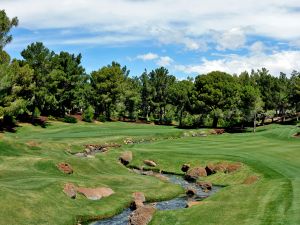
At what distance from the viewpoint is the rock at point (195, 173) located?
49.9 m

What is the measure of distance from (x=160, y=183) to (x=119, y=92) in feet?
291

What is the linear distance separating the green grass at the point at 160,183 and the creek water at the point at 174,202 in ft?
2.82

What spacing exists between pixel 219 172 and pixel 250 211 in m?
22.5

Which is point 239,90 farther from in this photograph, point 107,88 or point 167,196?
point 167,196

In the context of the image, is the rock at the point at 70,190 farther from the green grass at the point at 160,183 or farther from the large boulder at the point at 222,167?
A: the large boulder at the point at 222,167

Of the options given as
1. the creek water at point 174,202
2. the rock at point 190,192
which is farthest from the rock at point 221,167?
the rock at point 190,192

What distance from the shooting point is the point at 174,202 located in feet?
123

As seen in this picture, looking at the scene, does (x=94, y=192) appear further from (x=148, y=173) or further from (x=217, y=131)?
(x=217, y=131)

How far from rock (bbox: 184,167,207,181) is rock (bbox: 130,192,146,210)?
13.4 metres

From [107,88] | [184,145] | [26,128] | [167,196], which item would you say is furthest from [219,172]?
[107,88]

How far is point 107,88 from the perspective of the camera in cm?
Result: 12962

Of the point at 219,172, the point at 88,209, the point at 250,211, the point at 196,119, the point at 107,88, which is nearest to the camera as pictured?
the point at 250,211

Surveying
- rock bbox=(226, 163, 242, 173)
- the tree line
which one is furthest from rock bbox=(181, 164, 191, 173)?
the tree line

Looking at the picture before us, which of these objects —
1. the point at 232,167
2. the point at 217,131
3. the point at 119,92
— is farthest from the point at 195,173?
the point at 119,92
